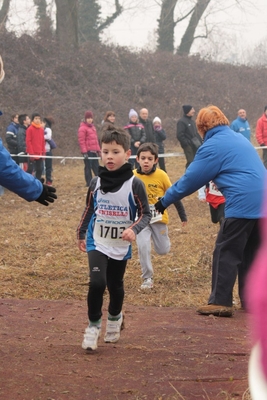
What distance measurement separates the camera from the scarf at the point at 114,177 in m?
5.17

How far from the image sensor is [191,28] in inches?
1618

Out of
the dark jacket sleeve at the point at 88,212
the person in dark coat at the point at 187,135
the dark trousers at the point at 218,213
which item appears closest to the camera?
the dark jacket sleeve at the point at 88,212

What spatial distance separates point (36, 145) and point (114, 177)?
43.8ft

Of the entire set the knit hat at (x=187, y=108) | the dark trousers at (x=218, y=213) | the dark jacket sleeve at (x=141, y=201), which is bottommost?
the dark trousers at (x=218, y=213)

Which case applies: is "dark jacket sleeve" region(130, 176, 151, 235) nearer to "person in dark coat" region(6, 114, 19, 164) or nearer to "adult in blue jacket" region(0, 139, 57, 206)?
"adult in blue jacket" region(0, 139, 57, 206)

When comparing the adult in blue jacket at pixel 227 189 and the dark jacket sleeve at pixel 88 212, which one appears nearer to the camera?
the dark jacket sleeve at pixel 88 212

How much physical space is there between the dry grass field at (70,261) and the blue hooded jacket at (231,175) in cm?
160

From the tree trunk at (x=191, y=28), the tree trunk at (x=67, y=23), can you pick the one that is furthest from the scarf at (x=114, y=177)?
the tree trunk at (x=191, y=28)

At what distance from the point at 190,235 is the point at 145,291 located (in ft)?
13.1

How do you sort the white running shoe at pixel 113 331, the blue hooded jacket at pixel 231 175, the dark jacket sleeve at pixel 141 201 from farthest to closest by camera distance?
the blue hooded jacket at pixel 231 175 < the white running shoe at pixel 113 331 < the dark jacket sleeve at pixel 141 201

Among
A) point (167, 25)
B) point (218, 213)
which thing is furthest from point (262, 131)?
point (167, 25)

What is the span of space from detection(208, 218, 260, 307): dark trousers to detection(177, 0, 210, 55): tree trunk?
114 ft

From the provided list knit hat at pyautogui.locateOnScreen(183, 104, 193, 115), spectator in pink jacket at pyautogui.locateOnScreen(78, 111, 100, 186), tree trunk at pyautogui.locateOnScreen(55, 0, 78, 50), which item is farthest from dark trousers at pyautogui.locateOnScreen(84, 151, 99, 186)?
tree trunk at pyautogui.locateOnScreen(55, 0, 78, 50)

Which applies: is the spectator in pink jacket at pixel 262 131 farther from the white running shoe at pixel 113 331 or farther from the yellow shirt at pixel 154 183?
the white running shoe at pixel 113 331
